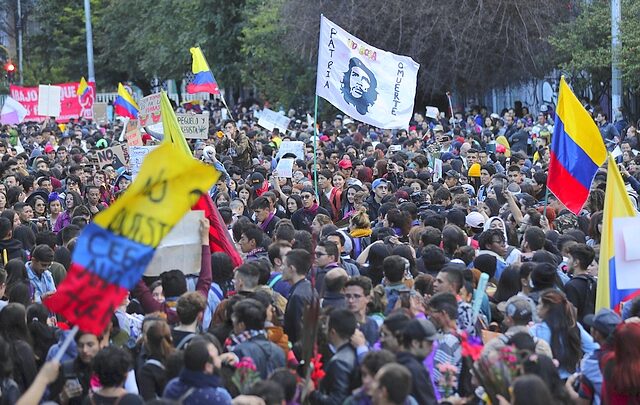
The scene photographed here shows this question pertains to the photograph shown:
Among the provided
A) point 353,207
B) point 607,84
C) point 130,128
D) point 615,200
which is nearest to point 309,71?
point 607,84

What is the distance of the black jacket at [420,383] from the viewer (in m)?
6.67

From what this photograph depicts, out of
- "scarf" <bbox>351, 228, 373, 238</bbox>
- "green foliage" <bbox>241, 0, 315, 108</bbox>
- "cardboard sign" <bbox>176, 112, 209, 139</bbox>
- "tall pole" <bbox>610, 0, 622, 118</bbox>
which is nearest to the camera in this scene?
"scarf" <bbox>351, 228, 373, 238</bbox>

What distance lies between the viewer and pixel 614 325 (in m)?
7.15

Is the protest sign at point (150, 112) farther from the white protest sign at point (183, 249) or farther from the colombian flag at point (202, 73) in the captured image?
the white protest sign at point (183, 249)

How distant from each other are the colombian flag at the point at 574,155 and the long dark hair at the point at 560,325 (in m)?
4.17

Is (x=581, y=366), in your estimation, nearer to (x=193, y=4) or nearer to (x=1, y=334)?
(x=1, y=334)

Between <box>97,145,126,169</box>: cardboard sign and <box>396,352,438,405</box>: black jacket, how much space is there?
12814 mm

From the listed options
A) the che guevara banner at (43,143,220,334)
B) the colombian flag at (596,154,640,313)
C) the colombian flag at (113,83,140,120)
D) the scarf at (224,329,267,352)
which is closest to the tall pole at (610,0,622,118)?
the colombian flag at (113,83,140,120)

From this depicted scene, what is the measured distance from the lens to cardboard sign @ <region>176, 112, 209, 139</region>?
68.6ft

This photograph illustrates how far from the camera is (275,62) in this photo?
4462 cm

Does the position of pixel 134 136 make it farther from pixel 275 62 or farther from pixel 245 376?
pixel 275 62

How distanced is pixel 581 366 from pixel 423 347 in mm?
1086

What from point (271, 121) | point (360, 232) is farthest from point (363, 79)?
point (271, 121)

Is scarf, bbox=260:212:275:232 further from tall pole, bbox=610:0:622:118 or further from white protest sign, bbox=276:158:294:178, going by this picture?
tall pole, bbox=610:0:622:118
